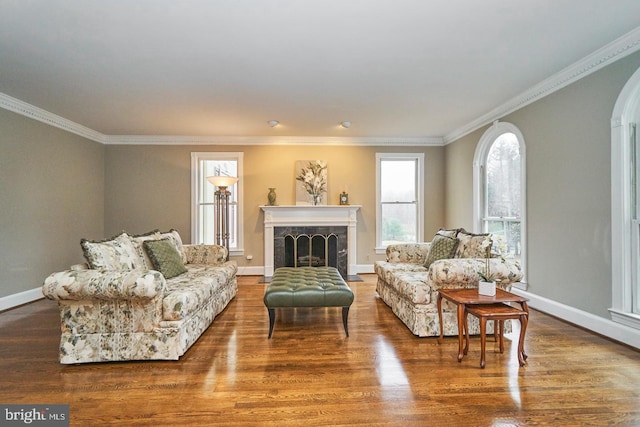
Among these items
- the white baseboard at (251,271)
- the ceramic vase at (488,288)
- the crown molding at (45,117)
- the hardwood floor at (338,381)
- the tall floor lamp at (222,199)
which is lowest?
the hardwood floor at (338,381)

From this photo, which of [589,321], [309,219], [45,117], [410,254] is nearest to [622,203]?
[589,321]

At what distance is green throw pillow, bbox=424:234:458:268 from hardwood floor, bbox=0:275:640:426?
A: 3.19ft

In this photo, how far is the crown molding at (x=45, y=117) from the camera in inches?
153

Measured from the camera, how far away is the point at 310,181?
5.89m

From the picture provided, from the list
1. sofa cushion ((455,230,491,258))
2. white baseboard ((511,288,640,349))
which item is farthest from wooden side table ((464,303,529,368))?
white baseboard ((511,288,640,349))

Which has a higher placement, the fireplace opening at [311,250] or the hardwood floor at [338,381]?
the fireplace opening at [311,250]

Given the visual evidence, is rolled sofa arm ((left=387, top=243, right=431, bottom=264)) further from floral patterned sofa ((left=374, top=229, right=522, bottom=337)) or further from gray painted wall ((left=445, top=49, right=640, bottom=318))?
gray painted wall ((left=445, top=49, right=640, bottom=318))

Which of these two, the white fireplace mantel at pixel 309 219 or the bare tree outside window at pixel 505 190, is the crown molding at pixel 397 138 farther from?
the white fireplace mantel at pixel 309 219

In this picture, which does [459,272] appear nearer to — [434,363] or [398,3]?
[434,363]

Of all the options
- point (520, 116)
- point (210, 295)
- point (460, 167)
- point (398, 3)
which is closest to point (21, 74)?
point (210, 295)

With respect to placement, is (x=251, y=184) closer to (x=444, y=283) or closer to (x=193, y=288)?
(x=193, y=288)

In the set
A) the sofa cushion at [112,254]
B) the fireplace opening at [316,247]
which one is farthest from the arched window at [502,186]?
the sofa cushion at [112,254]

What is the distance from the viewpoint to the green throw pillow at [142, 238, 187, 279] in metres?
3.34

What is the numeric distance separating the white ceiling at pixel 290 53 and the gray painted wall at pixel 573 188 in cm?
34
